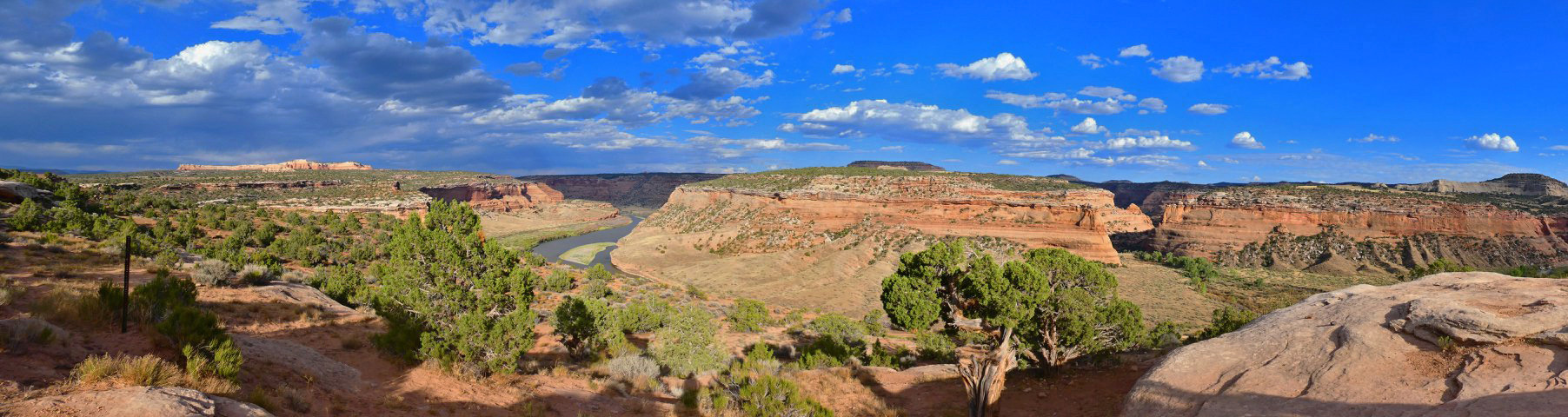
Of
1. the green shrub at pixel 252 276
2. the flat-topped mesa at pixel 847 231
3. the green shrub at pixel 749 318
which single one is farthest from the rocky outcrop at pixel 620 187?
the green shrub at pixel 252 276

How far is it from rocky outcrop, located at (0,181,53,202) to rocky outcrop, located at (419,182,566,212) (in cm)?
5805

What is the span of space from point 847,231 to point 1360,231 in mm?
48437

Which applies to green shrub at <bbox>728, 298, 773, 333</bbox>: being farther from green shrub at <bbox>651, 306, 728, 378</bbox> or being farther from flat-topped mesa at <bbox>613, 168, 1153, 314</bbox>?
flat-topped mesa at <bbox>613, 168, 1153, 314</bbox>

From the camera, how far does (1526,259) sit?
4494 cm

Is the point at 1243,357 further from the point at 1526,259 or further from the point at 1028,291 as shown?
the point at 1526,259

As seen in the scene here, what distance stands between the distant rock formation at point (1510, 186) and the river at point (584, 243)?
98559 mm

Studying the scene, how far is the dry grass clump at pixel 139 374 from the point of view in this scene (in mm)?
6246

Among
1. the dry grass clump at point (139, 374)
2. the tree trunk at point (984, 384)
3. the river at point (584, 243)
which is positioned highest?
the dry grass clump at point (139, 374)

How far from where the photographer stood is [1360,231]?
173ft

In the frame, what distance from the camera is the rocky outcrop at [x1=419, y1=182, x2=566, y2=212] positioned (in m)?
97.7

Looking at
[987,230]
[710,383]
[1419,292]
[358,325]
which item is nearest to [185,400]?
[710,383]

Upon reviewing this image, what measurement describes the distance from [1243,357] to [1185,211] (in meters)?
68.8

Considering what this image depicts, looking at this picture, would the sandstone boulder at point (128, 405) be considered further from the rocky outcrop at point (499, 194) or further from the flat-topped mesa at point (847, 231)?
the rocky outcrop at point (499, 194)

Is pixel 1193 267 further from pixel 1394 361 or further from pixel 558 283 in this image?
pixel 558 283
